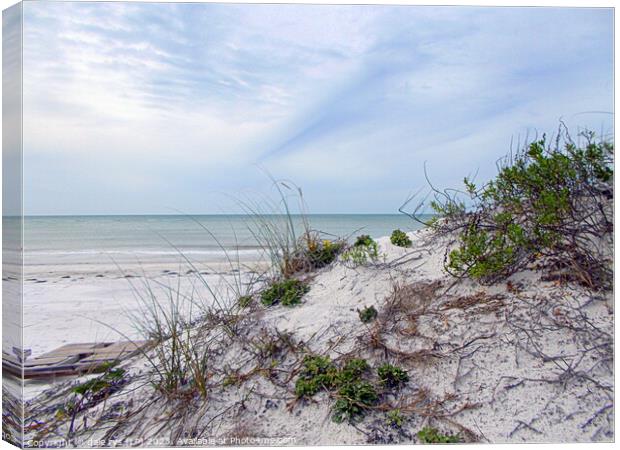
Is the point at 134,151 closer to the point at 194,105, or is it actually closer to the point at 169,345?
the point at 194,105

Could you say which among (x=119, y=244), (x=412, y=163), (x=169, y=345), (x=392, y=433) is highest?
(x=412, y=163)

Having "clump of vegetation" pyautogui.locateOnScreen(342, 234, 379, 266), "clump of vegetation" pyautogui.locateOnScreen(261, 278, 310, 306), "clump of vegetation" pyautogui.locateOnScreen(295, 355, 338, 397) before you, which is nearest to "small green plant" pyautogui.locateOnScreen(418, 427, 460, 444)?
"clump of vegetation" pyautogui.locateOnScreen(295, 355, 338, 397)

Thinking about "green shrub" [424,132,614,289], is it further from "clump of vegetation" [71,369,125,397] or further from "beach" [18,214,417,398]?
"clump of vegetation" [71,369,125,397]

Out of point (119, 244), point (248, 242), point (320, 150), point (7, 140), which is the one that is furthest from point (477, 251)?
point (119, 244)

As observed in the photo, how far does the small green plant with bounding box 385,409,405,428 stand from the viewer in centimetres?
298

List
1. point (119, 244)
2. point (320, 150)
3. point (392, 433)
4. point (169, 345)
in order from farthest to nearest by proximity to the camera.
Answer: point (119, 244)
point (320, 150)
point (169, 345)
point (392, 433)

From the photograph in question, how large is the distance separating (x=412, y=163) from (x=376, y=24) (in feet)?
3.42

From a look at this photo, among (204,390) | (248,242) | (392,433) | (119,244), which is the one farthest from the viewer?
(119,244)

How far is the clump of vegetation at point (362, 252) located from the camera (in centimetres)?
446

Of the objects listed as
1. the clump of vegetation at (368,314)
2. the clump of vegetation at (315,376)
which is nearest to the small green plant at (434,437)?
the clump of vegetation at (315,376)

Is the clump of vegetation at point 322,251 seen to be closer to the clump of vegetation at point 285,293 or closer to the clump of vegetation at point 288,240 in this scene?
the clump of vegetation at point 288,240

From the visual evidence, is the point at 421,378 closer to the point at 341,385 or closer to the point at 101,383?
the point at 341,385

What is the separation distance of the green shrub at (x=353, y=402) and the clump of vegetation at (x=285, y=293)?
1.21m

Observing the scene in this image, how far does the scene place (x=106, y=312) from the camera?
402cm
